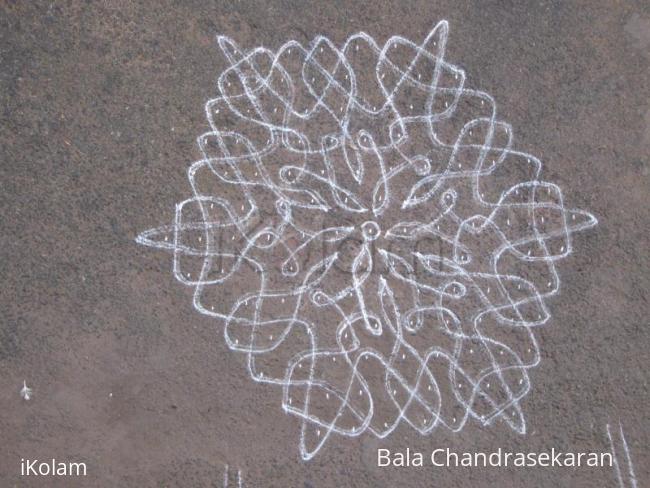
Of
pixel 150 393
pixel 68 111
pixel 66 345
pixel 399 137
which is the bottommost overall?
pixel 150 393

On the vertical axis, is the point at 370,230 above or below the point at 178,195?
below

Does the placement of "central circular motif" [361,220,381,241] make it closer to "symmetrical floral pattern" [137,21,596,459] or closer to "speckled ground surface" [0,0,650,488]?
"symmetrical floral pattern" [137,21,596,459]

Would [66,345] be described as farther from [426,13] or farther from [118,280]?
[426,13]

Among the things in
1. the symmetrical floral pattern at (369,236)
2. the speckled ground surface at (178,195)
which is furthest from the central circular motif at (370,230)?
the speckled ground surface at (178,195)

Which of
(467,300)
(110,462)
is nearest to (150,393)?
(110,462)

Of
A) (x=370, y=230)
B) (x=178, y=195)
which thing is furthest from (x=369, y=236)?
(x=178, y=195)

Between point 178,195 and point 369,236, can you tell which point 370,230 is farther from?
point 178,195
